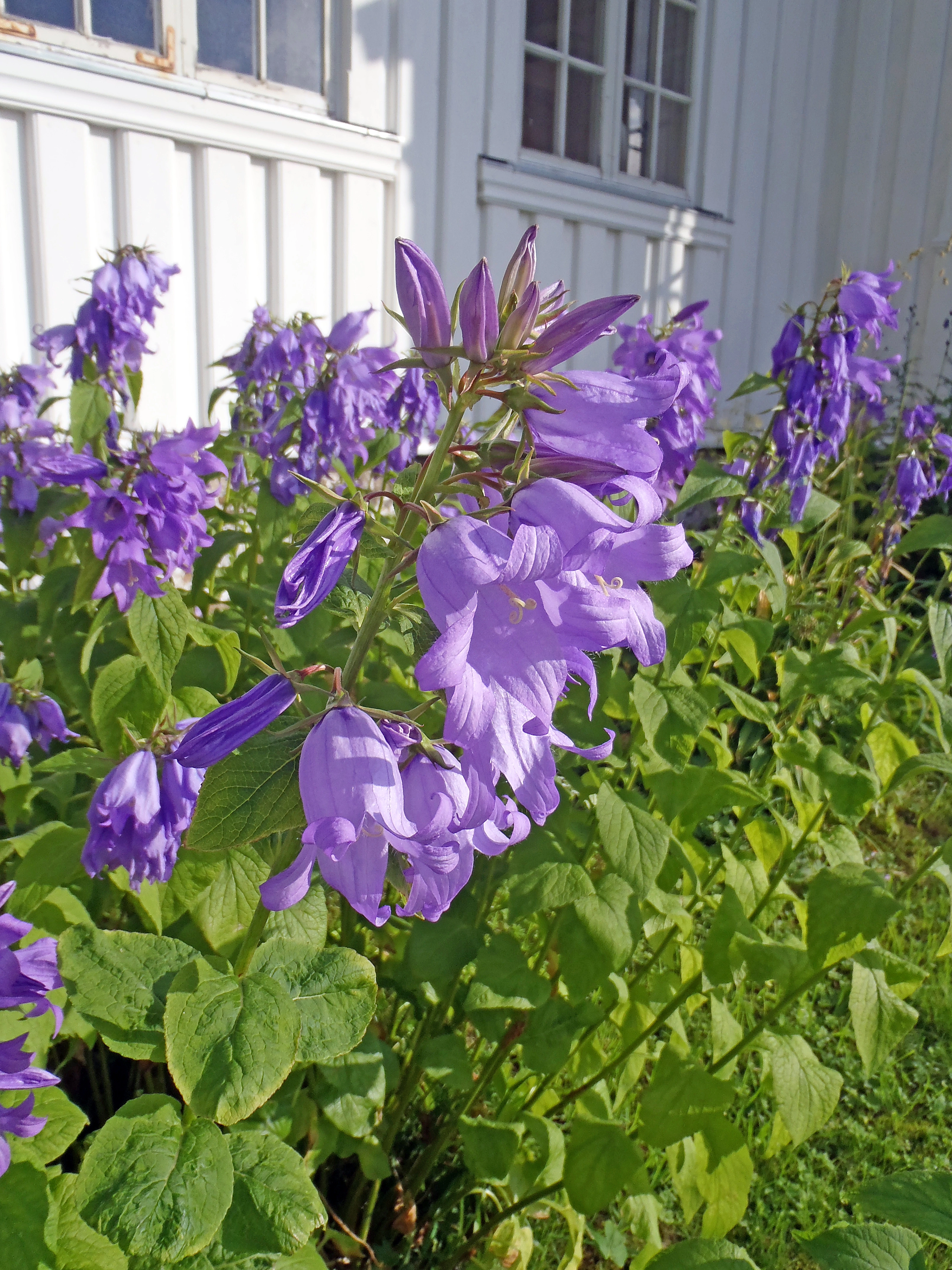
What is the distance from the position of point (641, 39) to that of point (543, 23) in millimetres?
767

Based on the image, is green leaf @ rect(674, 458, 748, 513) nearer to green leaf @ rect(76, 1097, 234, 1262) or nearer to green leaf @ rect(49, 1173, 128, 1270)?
green leaf @ rect(76, 1097, 234, 1262)

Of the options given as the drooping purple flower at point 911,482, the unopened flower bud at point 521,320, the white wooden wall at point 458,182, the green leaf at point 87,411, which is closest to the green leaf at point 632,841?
the unopened flower bud at point 521,320

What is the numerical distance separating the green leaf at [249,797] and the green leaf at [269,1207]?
0.39m

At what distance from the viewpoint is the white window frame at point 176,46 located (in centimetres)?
324

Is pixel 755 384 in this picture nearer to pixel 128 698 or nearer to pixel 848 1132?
pixel 128 698

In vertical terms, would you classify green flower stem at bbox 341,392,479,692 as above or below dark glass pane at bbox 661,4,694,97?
below

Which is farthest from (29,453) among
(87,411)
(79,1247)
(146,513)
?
(79,1247)

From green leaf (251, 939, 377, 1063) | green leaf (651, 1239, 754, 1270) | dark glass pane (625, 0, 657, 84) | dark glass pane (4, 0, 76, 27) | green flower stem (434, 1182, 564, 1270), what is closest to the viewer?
green leaf (251, 939, 377, 1063)

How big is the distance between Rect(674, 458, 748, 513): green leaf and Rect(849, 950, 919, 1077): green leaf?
37.4 inches

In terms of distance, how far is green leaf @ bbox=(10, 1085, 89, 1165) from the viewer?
1.09m

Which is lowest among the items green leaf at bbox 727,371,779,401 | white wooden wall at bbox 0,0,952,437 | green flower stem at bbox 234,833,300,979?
green flower stem at bbox 234,833,300,979

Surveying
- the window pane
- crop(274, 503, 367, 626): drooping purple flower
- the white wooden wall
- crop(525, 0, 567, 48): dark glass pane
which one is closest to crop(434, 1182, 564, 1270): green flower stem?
crop(274, 503, 367, 626): drooping purple flower

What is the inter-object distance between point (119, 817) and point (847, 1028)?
2.04 metres

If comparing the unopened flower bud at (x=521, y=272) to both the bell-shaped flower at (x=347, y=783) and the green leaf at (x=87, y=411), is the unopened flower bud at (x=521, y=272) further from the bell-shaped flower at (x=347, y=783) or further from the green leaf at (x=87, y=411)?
the green leaf at (x=87, y=411)
